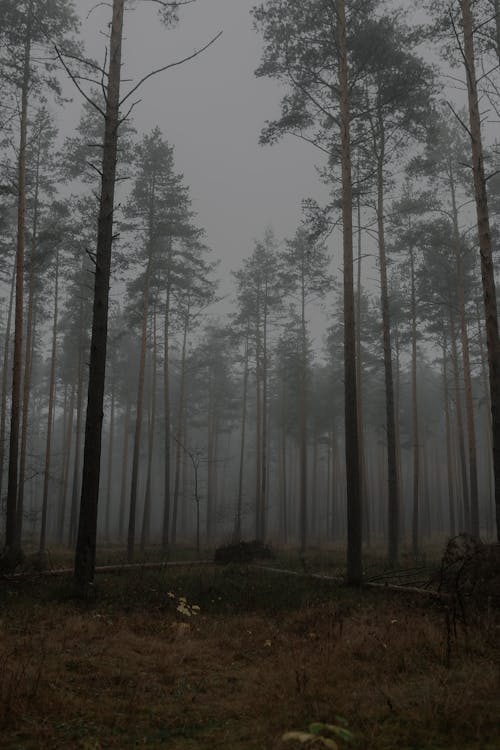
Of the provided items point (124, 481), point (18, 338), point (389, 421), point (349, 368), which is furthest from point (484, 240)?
point (124, 481)

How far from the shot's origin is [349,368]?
1154cm

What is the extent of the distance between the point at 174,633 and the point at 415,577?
22.2 ft

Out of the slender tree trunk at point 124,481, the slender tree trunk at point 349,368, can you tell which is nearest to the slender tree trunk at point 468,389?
the slender tree trunk at point 349,368

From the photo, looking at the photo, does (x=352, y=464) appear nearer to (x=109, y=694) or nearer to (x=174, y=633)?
(x=174, y=633)

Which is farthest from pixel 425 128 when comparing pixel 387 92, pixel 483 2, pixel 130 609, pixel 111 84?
pixel 130 609

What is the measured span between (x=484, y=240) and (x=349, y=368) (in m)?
3.95

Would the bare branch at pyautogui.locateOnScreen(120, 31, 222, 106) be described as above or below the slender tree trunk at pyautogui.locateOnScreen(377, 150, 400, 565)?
above

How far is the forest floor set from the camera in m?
3.35

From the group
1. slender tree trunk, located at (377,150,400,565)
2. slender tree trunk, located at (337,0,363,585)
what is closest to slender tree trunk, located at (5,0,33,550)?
slender tree trunk, located at (337,0,363,585)

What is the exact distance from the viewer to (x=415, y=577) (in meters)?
11.4

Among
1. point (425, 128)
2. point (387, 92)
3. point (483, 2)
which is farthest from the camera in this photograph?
point (425, 128)

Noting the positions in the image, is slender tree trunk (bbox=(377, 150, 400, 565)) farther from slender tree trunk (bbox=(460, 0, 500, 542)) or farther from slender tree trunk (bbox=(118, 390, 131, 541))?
slender tree trunk (bbox=(118, 390, 131, 541))

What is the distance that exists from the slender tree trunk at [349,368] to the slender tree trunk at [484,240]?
2705 mm

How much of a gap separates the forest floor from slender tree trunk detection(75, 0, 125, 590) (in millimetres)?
852
